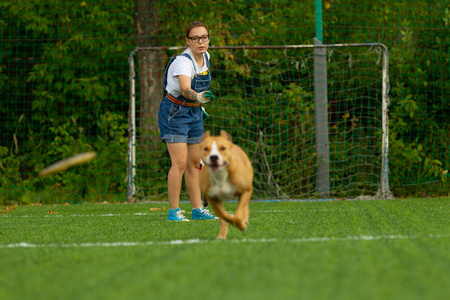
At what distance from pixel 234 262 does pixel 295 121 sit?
7.83 m

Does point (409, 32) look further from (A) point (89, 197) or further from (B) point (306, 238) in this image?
(B) point (306, 238)

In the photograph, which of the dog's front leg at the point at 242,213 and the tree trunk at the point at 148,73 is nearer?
the dog's front leg at the point at 242,213

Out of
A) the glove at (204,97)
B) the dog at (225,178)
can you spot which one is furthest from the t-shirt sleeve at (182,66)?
the dog at (225,178)

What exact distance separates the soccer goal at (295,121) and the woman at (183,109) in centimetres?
396

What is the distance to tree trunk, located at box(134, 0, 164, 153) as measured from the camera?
442 inches

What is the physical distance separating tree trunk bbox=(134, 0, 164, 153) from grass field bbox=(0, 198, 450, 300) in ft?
20.0

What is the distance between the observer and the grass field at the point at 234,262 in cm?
246

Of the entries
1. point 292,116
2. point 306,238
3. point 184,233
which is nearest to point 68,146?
point 292,116

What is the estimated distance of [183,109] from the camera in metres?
6.05

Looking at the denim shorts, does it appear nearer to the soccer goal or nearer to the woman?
the woman

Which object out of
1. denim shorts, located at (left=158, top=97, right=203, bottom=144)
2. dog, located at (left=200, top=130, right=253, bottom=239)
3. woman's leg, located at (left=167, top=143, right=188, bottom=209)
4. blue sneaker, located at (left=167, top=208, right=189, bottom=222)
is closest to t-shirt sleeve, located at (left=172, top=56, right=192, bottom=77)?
denim shorts, located at (left=158, top=97, right=203, bottom=144)

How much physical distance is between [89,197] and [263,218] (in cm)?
550

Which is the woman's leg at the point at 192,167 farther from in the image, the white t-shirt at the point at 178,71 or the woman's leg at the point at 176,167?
the white t-shirt at the point at 178,71

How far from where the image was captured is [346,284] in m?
2.52
